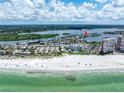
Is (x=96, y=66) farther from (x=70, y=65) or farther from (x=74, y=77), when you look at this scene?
(x=74, y=77)

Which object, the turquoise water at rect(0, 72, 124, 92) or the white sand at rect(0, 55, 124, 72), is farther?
the white sand at rect(0, 55, 124, 72)

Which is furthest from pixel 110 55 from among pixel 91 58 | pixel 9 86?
pixel 9 86

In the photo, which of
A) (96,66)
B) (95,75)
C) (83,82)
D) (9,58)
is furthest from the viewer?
(9,58)

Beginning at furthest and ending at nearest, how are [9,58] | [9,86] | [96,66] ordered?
[9,58] → [96,66] → [9,86]

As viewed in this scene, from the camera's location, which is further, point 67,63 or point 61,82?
point 67,63
